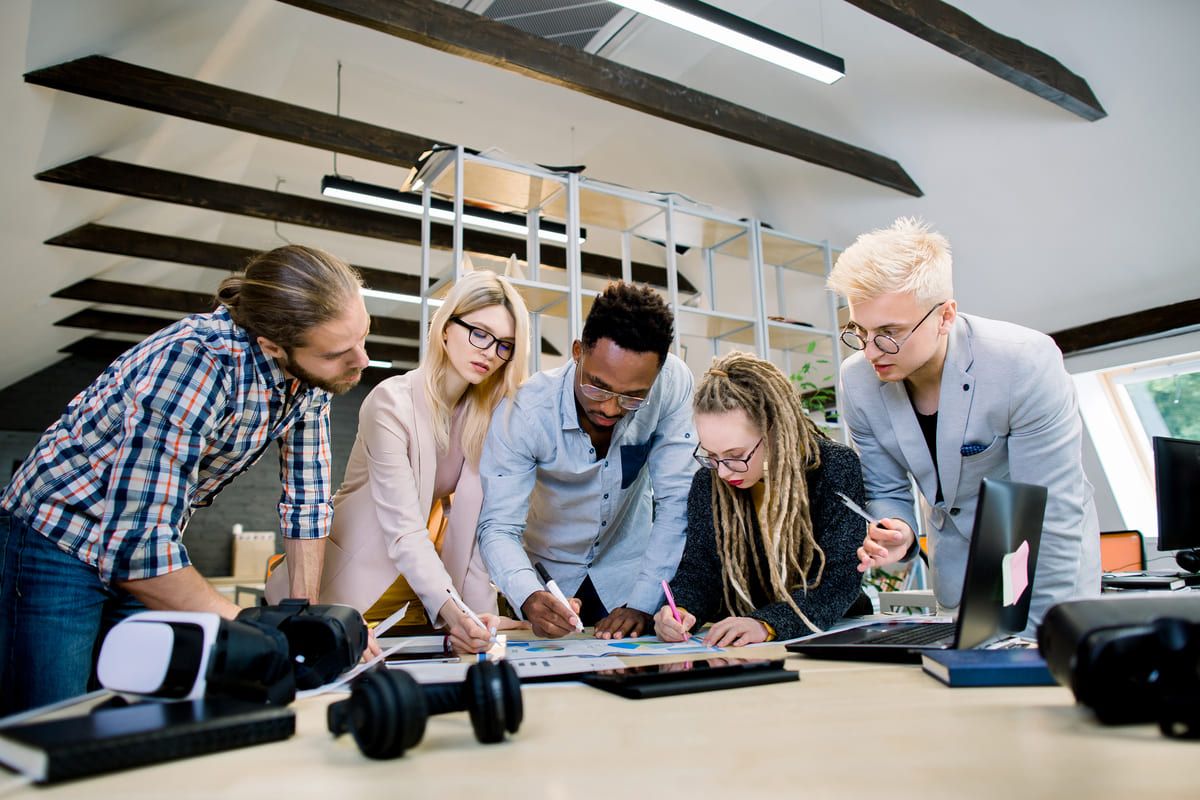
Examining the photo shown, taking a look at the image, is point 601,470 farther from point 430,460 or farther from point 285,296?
point 285,296

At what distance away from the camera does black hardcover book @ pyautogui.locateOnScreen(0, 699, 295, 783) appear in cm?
48

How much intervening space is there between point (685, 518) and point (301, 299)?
37.4 inches

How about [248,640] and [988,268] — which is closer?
[248,640]

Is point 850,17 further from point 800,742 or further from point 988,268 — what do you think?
point 800,742

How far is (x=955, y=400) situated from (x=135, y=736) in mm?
1382

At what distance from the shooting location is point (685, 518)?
180 centimetres

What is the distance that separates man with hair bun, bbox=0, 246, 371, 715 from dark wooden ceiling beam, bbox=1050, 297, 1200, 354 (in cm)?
461

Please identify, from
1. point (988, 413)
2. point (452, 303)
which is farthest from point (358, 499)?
point (988, 413)

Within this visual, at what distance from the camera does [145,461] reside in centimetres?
114

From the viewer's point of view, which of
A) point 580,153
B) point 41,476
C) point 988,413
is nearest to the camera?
point 41,476

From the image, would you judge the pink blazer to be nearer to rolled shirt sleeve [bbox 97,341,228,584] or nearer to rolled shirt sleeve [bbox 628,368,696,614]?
rolled shirt sleeve [bbox 628,368,696,614]

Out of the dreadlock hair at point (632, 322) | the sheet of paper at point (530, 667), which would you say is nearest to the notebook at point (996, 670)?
the sheet of paper at point (530, 667)

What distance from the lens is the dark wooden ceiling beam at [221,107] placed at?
366cm

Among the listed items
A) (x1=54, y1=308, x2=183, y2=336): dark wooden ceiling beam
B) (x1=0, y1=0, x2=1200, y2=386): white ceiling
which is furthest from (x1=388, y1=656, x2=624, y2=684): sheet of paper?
(x1=54, y1=308, x2=183, y2=336): dark wooden ceiling beam
